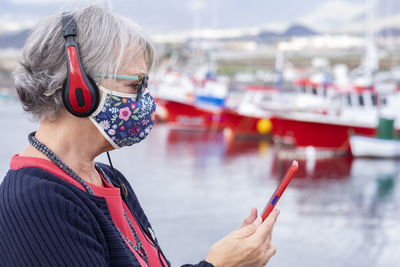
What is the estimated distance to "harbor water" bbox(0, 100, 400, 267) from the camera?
722 centimetres

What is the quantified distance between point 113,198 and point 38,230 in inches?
11.7

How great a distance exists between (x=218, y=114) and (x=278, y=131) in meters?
8.38

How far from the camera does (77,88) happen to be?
1395 mm

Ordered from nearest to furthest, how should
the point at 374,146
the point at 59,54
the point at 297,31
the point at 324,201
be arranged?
the point at 59,54 < the point at 324,201 < the point at 374,146 < the point at 297,31

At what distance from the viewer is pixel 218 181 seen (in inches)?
508

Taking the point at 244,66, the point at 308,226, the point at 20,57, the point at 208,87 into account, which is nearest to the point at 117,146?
the point at 20,57

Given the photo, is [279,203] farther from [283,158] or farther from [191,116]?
[191,116]

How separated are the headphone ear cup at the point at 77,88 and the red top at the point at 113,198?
149 mm

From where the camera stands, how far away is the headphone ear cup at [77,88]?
137cm

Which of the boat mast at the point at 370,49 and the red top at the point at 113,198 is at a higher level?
the boat mast at the point at 370,49

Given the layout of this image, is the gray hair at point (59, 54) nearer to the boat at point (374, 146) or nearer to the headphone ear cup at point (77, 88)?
the headphone ear cup at point (77, 88)

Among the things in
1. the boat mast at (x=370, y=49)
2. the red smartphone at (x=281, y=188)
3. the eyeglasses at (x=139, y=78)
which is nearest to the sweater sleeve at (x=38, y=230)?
the eyeglasses at (x=139, y=78)

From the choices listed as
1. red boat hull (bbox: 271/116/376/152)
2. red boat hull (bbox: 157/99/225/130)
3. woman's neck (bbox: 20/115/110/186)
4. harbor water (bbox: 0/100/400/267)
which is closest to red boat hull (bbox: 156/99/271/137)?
red boat hull (bbox: 157/99/225/130)


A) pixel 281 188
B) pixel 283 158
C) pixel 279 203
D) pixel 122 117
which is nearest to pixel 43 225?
pixel 122 117
